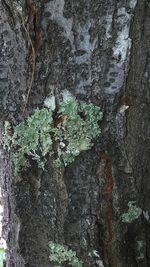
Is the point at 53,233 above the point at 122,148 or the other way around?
the other way around

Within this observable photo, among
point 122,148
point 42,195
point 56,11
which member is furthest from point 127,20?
point 42,195

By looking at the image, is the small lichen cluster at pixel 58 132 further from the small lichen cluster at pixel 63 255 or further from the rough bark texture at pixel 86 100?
the small lichen cluster at pixel 63 255

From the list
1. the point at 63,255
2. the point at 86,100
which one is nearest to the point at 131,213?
the point at 63,255

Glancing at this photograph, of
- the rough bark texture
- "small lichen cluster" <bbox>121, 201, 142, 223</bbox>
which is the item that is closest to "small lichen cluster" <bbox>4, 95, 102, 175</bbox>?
the rough bark texture

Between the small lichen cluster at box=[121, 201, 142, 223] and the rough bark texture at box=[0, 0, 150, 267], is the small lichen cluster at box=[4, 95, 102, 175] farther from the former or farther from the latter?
the small lichen cluster at box=[121, 201, 142, 223]

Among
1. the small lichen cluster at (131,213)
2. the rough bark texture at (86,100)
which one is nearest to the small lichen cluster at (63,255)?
the rough bark texture at (86,100)

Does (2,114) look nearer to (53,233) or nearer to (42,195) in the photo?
(42,195)
